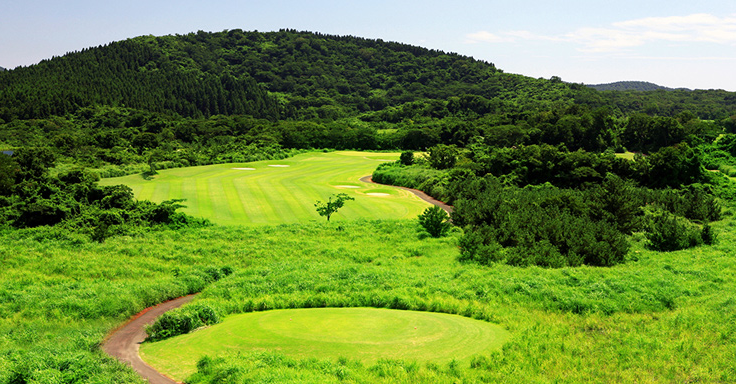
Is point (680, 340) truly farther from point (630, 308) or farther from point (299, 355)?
point (299, 355)

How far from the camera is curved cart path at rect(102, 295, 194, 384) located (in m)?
16.0

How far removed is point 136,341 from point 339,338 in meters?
8.25

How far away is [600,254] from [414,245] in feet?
39.4

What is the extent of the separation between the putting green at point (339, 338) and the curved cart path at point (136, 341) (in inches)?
13.0

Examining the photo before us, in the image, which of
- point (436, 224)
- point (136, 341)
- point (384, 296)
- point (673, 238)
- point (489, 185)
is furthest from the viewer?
point (489, 185)

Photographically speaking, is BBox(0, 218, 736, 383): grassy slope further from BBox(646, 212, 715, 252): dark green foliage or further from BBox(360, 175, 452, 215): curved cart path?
BBox(360, 175, 452, 215): curved cart path

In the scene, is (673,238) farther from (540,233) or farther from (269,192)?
(269,192)

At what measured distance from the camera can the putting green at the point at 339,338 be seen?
1642 cm

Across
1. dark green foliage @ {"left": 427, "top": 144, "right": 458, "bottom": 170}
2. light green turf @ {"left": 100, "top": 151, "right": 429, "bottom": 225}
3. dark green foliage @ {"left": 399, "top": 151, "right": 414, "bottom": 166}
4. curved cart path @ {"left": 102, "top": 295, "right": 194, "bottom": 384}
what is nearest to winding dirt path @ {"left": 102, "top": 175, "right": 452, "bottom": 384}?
curved cart path @ {"left": 102, "top": 295, "right": 194, "bottom": 384}

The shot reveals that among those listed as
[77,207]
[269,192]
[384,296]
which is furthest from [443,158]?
[384,296]

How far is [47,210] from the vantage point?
39.0 meters

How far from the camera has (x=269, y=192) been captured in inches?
2427

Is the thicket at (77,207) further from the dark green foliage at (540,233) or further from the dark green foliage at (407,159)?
the dark green foliage at (407,159)

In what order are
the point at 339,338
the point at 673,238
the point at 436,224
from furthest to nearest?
the point at 436,224 < the point at 673,238 < the point at 339,338
